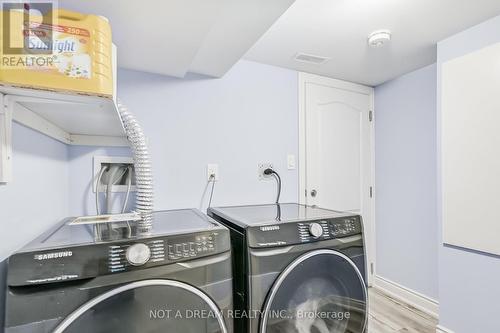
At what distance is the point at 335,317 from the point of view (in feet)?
4.07

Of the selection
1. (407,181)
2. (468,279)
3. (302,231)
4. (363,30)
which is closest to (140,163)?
(302,231)

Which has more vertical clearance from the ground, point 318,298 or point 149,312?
point 149,312

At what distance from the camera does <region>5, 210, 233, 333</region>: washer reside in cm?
68

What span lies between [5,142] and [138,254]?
0.52 meters

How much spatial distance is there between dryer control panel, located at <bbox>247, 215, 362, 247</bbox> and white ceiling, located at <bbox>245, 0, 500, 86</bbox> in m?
1.15

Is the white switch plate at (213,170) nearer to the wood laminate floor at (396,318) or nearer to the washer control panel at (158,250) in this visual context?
the washer control panel at (158,250)

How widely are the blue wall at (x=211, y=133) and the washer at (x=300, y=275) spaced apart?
59cm

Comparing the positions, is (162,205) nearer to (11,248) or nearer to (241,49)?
(11,248)

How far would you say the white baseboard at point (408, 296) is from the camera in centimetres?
211

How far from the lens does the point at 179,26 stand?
104cm

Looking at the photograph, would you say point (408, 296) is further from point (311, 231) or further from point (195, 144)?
point (195, 144)

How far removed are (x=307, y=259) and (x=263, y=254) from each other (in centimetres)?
22

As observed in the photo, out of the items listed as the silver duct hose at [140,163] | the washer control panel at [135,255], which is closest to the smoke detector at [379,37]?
the silver duct hose at [140,163]

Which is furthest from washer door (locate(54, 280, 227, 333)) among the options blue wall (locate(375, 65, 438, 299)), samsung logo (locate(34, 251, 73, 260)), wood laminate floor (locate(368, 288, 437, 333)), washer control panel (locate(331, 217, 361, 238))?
blue wall (locate(375, 65, 438, 299))
